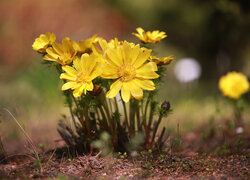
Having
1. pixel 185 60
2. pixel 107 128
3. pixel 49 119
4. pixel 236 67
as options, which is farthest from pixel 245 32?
pixel 107 128

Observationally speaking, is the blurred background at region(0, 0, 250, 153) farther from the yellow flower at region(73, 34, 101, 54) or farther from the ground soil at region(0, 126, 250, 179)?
the yellow flower at region(73, 34, 101, 54)

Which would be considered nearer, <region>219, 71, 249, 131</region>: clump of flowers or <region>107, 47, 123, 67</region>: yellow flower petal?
<region>107, 47, 123, 67</region>: yellow flower petal

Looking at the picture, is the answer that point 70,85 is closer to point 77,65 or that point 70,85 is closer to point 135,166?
point 77,65

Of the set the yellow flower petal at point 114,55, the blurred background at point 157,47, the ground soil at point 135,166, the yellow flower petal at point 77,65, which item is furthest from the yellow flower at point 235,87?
the yellow flower petal at point 77,65

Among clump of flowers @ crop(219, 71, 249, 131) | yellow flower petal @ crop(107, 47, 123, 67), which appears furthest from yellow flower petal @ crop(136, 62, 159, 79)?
clump of flowers @ crop(219, 71, 249, 131)

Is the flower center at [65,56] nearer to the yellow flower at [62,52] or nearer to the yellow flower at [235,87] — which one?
the yellow flower at [62,52]

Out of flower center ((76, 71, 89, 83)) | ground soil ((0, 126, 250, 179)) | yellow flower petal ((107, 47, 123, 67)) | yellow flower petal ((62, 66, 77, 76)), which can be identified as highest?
yellow flower petal ((107, 47, 123, 67))
